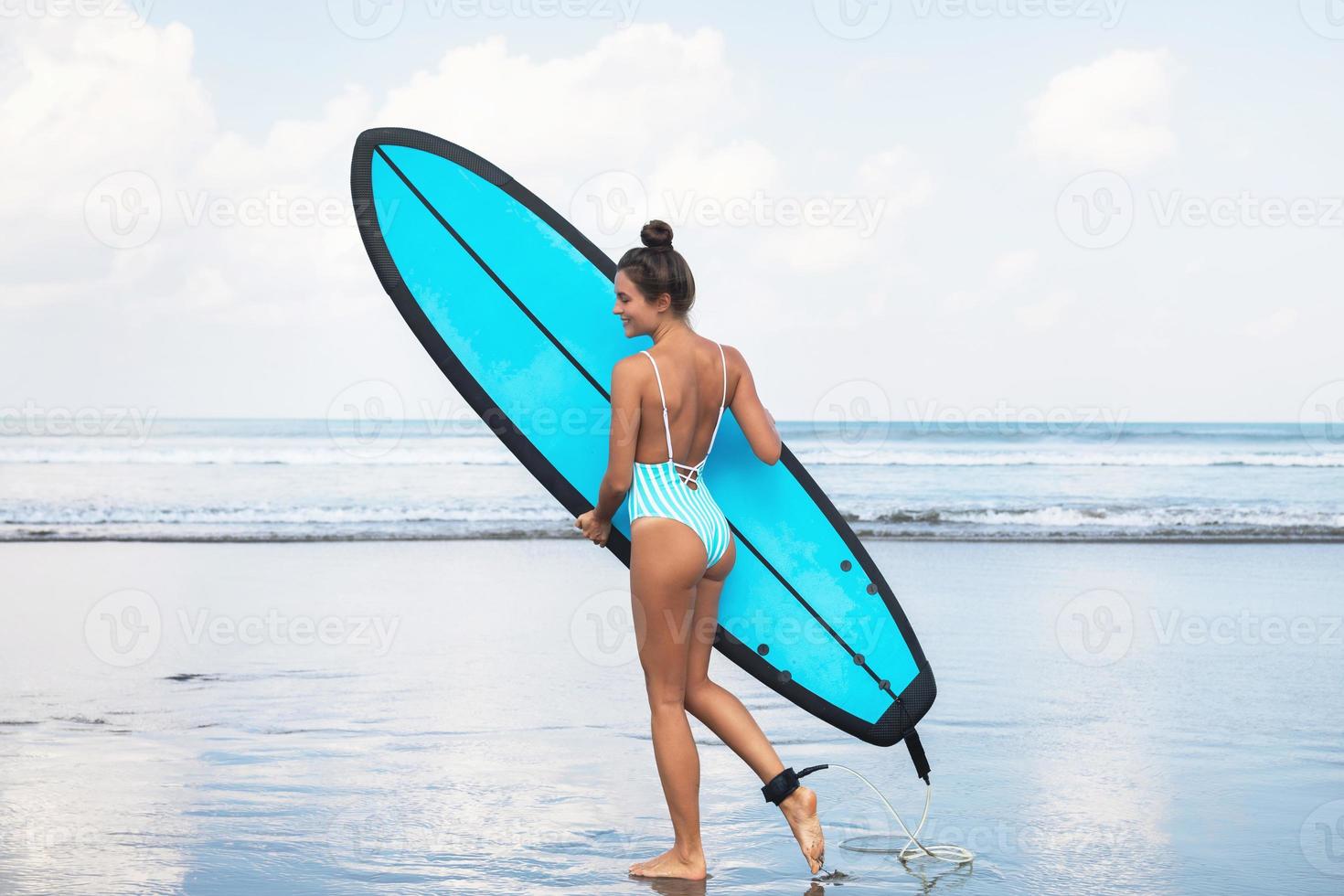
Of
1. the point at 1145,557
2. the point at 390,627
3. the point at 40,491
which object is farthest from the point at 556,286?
the point at 40,491

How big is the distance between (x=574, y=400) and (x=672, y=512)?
71 cm

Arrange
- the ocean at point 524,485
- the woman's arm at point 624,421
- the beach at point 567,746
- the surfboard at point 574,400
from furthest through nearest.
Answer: the ocean at point 524,485 → the surfboard at point 574,400 → the beach at point 567,746 → the woman's arm at point 624,421

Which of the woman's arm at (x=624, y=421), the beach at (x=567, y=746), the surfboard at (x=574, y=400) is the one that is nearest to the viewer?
the woman's arm at (x=624, y=421)

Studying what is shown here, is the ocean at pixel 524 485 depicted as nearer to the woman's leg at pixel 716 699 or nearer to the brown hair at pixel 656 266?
the woman's leg at pixel 716 699

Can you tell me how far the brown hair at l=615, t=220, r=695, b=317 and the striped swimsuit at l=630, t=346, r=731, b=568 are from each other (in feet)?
0.58

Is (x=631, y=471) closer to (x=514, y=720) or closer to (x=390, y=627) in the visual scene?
(x=514, y=720)

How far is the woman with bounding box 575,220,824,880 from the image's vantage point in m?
2.70

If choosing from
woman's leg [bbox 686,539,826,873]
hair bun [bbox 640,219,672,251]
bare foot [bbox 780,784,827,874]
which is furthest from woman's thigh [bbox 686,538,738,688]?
hair bun [bbox 640,219,672,251]

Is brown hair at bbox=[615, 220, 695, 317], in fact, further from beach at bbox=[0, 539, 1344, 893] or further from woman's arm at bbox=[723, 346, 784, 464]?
beach at bbox=[0, 539, 1344, 893]

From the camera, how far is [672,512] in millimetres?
2732

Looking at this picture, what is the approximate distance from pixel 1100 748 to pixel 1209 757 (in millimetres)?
326

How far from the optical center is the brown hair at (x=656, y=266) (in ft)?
8.83

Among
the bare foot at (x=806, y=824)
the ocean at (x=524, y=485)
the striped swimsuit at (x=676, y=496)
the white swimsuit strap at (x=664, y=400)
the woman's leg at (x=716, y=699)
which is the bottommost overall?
the bare foot at (x=806, y=824)

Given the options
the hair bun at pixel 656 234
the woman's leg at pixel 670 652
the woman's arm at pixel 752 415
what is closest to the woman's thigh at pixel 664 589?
the woman's leg at pixel 670 652
